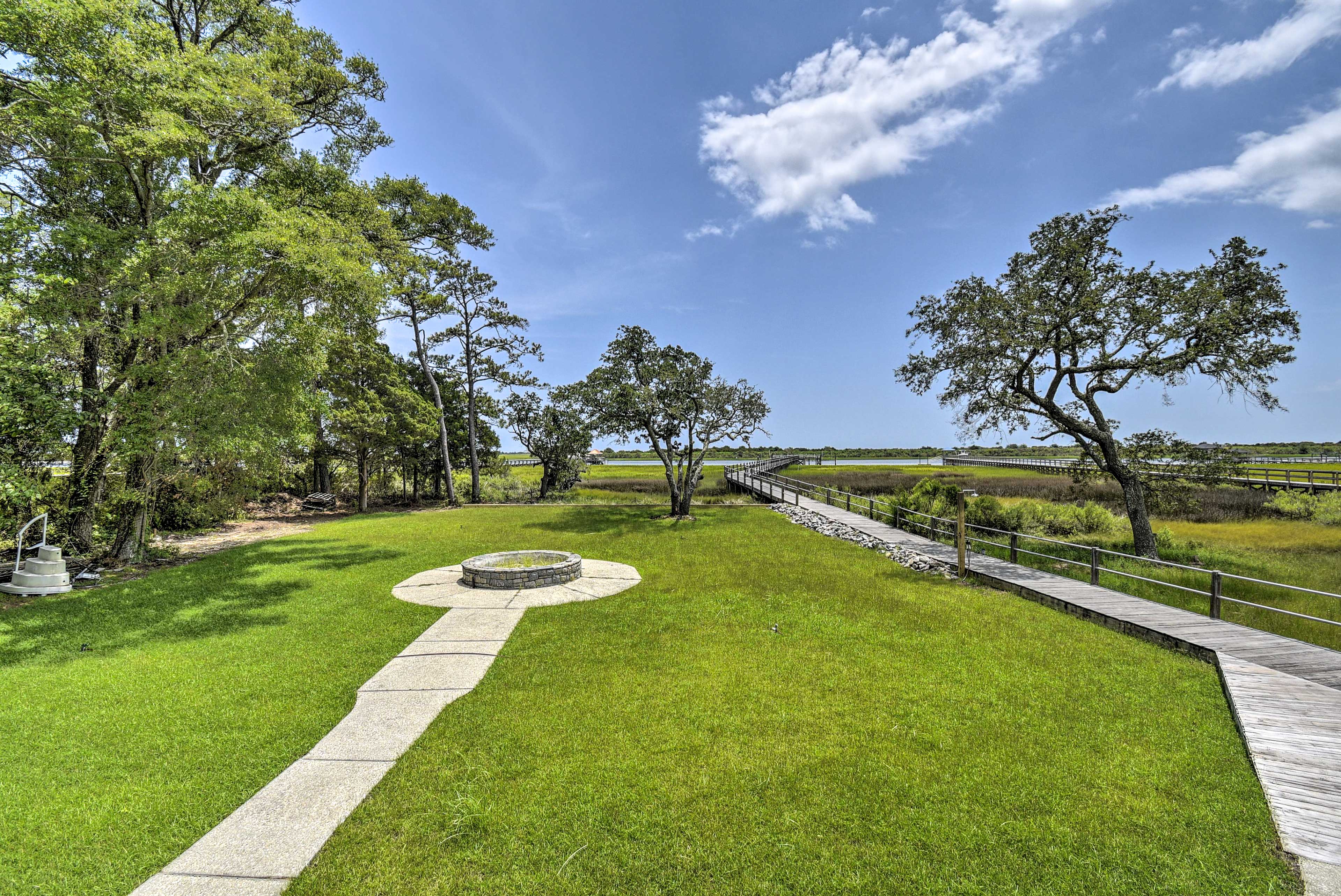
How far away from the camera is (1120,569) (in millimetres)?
13383

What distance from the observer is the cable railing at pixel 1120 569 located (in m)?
8.11

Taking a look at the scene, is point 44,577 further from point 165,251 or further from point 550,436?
point 550,436

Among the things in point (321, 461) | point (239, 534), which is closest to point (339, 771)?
point (239, 534)

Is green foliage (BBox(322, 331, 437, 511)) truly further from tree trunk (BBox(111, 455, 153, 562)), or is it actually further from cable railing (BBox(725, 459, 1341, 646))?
cable railing (BBox(725, 459, 1341, 646))

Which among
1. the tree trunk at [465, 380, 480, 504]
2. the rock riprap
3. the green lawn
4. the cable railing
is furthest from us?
the tree trunk at [465, 380, 480, 504]

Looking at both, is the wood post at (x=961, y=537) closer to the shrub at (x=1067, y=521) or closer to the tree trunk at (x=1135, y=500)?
the tree trunk at (x=1135, y=500)

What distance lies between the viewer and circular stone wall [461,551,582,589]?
1048cm

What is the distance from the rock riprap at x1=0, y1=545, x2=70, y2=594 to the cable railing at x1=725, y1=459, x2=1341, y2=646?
16429 millimetres

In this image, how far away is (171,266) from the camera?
10688 mm

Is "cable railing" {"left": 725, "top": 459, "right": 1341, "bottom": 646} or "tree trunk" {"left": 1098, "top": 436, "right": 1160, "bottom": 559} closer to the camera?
"cable railing" {"left": 725, "top": 459, "right": 1341, "bottom": 646}

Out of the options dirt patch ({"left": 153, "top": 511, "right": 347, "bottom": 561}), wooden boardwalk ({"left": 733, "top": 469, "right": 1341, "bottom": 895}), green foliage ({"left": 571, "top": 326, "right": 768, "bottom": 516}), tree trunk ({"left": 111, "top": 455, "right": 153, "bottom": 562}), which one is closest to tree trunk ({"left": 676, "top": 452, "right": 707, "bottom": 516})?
green foliage ({"left": 571, "top": 326, "right": 768, "bottom": 516})

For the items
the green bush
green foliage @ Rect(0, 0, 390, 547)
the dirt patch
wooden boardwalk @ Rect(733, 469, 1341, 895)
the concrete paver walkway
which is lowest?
wooden boardwalk @ Rect(733, 469, 1341, 895)

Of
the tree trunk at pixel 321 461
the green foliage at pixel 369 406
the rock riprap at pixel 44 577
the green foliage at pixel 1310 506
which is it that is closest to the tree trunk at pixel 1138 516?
the green foliage at pixel 1310 506

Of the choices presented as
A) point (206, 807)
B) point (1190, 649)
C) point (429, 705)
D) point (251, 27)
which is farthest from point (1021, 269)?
point (251, 27)
